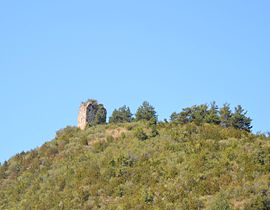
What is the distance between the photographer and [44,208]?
6131cm

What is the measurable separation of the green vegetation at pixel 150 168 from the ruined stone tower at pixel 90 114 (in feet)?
7.96

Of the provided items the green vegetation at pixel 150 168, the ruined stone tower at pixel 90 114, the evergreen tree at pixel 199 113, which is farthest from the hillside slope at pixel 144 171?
the evergreen tree at pixel 199 113

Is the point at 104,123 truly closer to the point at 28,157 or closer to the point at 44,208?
→ the point at 28,157

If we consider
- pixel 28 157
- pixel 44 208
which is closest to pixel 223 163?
pixel 44 208

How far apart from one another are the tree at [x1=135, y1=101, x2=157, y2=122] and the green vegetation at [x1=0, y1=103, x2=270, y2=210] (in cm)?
571

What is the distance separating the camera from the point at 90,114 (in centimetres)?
8331

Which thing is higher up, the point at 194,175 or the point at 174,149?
the point at 174,149

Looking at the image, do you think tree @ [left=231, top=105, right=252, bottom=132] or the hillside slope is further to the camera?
tree @ [left=231, top=105, right=252, bottom=132]

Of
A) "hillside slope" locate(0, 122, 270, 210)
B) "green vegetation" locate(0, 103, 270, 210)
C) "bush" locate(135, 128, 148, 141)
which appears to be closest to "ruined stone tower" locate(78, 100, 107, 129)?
"green vegetation" locate(0, 103, 270, 210)

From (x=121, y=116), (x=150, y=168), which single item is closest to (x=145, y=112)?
(x=121, y=116)

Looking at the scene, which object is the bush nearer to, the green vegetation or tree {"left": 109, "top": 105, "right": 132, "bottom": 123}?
the green vegetation

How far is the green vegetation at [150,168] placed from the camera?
55.5m

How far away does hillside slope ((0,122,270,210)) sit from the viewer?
55.4m

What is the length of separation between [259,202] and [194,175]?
8475 mm
